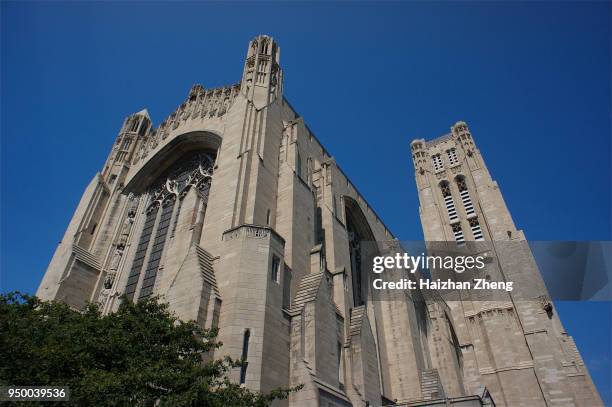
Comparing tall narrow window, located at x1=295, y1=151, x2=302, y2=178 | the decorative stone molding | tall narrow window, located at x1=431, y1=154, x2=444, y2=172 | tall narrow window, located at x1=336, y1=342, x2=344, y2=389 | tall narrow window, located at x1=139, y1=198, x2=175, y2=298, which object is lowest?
tall narrow window, located at x1=336, y1=342, x2=344, y2=389

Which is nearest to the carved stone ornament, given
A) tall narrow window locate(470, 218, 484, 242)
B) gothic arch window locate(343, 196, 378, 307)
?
gothic arch window locate(343, 196, 378, 307)

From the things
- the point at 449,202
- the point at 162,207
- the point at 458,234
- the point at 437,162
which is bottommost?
the point at 162,207

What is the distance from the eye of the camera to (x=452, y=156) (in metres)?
49.3

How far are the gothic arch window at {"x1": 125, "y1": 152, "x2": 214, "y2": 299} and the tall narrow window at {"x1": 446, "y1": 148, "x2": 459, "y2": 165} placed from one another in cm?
3336

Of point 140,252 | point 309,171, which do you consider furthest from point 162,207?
point 309,171

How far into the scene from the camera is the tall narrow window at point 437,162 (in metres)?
49.1

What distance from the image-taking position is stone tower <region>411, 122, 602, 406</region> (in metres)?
28.5

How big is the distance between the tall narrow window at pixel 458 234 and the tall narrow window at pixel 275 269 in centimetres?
3053

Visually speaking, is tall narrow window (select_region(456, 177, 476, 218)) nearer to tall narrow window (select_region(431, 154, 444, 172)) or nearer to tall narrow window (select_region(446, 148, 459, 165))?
tall narrow window (select_region(446, 148, 459, 165))

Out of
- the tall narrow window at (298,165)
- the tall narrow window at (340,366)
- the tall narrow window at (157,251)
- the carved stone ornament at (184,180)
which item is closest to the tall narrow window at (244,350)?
the tall narrow window at (340,366)

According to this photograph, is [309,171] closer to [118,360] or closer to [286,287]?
[286,287]

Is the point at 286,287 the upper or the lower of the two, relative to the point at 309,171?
lower

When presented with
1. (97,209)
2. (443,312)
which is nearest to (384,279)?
(443,312)

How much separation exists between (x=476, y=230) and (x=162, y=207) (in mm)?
30451
